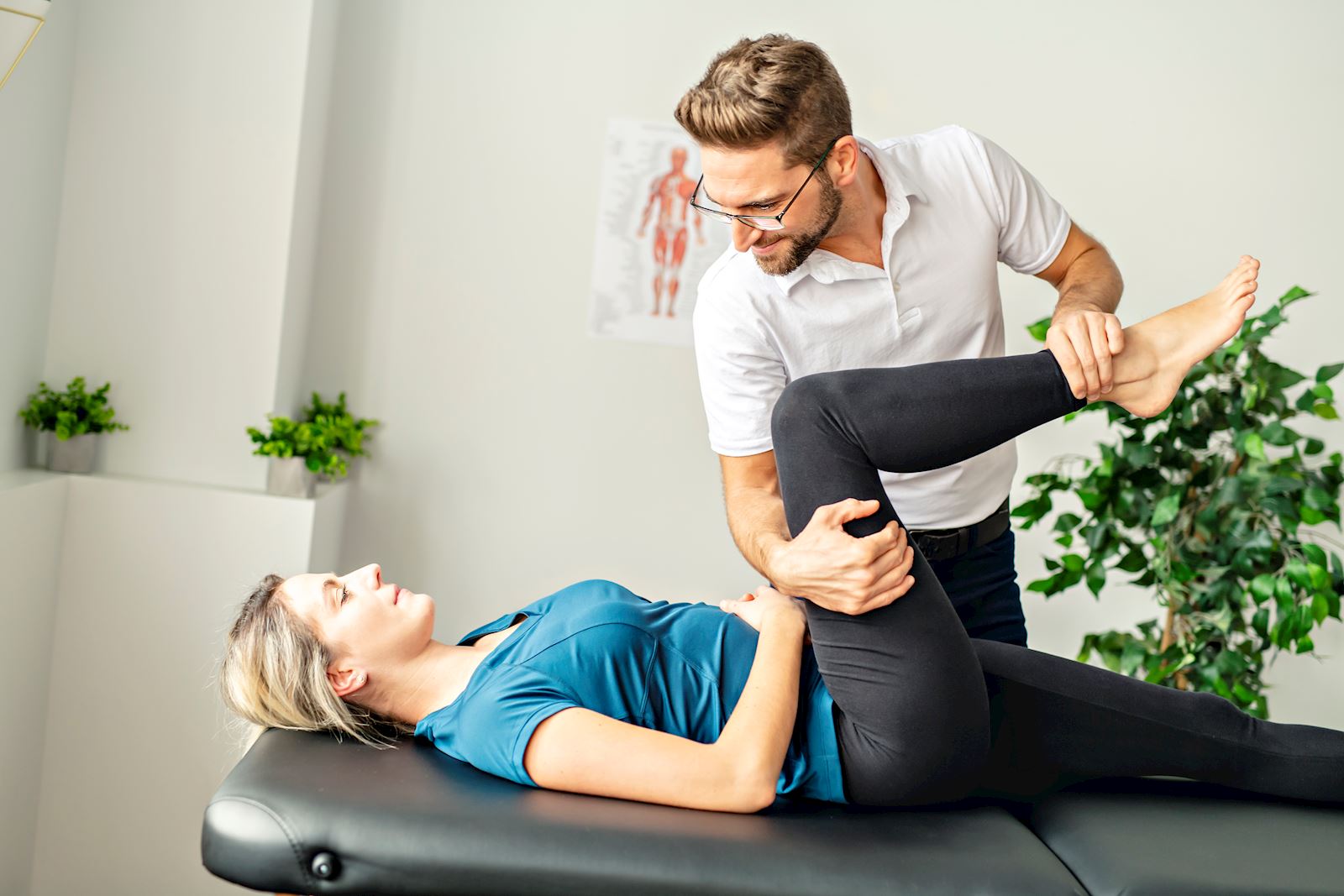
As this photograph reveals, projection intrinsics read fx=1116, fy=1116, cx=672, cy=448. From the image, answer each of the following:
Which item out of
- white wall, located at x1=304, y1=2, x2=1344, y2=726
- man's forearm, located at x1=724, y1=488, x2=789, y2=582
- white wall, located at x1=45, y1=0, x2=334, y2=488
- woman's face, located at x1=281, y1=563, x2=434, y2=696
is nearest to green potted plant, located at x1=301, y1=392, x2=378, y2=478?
white wall, located at x1=304, y1=2, x2=1344, y2=726

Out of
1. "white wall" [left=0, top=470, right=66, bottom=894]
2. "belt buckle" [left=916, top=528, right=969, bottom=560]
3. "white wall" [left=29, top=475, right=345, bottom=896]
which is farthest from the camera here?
"white wall" [left=29, top=475, right=345, bottom=896]

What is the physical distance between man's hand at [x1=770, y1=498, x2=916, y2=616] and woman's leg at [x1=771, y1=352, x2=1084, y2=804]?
0.9 inches

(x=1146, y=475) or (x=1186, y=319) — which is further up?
(x=1186, y=319)

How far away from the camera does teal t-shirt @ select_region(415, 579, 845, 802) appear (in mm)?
1324

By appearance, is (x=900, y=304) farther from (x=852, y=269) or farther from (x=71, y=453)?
(x=71, y=453)

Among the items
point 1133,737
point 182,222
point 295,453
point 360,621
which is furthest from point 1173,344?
point 182,222

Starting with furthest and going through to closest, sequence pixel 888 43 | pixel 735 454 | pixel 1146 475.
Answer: pixel 888 43
pixel 1146 475
pixel 735 454

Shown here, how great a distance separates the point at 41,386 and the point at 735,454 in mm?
1787

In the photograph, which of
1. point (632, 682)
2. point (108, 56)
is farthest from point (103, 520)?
point (632, 682)

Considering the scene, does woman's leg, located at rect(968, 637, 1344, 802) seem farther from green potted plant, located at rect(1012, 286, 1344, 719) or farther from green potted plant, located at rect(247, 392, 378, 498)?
green potted plant, located at rect(247, 392, 378, 498)

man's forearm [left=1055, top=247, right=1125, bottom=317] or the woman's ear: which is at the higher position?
man's forearm [left=1055, top=247, right=1125, bottom=317]

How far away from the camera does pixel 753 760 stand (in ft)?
4.14

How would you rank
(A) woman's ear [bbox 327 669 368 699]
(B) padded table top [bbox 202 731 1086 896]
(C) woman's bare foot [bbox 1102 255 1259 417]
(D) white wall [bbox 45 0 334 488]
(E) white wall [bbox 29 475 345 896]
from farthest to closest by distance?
(D) white wall [bbox 45 0 334 488]
(E) white wall [bbox 29 475 345 896]
(A) woman's ear [bbox 327 669 368 699]
(C) woman's bare foot [bbox 1102 255 1259 417]
(B) padded table top [bbox 202 731 1086 896]

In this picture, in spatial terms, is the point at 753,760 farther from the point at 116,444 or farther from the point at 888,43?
the point at 888,43
